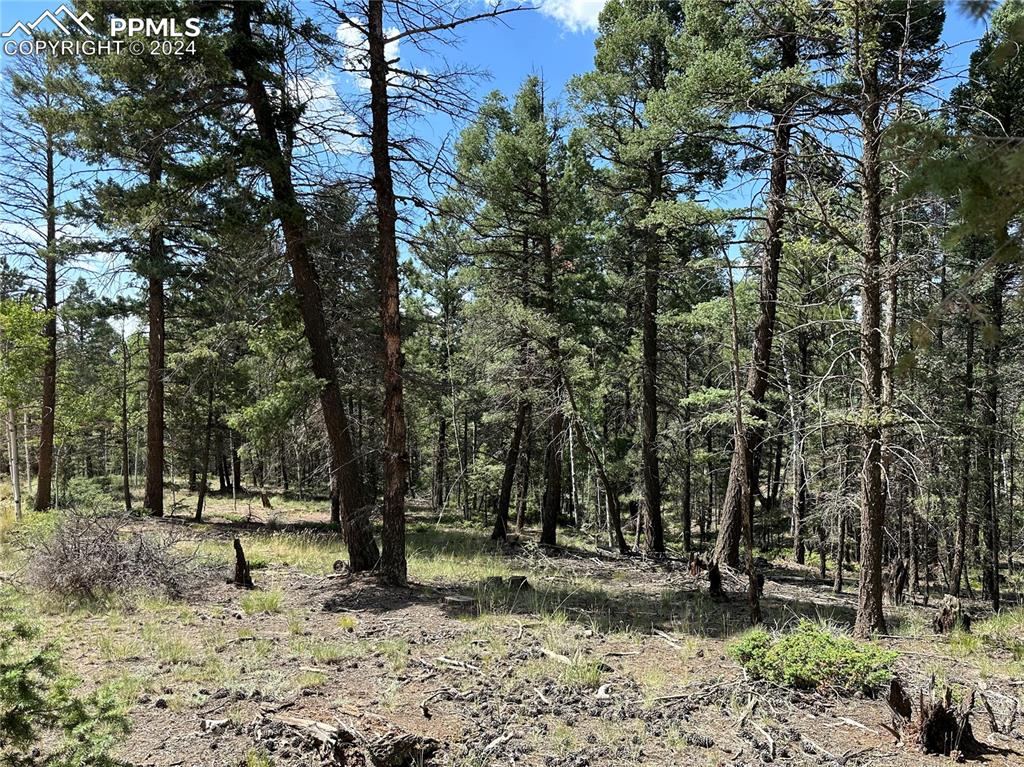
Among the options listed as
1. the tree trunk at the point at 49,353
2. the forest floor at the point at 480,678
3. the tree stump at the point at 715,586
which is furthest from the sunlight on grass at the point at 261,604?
the tree trunk at the point at 49,353

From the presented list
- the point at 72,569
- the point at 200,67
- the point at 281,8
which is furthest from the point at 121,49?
the point at 72,569

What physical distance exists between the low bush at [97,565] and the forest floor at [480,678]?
0.47 m

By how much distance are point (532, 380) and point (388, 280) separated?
8.16 meters

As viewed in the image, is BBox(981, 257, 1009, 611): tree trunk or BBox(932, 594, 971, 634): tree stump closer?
BBox(932, 594, 971, 634): tree stump

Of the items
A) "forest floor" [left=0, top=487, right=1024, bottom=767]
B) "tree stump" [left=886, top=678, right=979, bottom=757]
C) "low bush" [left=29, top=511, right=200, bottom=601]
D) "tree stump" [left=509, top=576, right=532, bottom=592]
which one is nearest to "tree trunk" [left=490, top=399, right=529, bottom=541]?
"tree stump" [left=509, top=576, right=532, bottom=592]

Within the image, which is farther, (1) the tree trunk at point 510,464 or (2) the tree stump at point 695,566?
(1) the tree trunk at point 510,464

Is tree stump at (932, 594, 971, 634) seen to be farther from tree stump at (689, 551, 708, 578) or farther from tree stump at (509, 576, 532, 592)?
tree stump at (509, 576, 532, 592)

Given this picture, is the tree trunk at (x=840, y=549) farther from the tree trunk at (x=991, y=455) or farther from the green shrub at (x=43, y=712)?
the green shrub at (x=43, y=712)

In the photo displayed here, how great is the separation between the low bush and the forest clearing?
2.0 inches

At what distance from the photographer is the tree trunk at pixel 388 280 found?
350 inches

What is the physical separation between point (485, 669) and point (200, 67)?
8957 mm

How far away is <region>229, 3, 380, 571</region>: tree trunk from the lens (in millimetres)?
8930

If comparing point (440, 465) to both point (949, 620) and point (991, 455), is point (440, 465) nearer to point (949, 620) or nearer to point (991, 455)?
point (991, 455)

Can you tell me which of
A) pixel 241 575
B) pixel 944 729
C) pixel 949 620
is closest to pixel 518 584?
pixel 241 575
